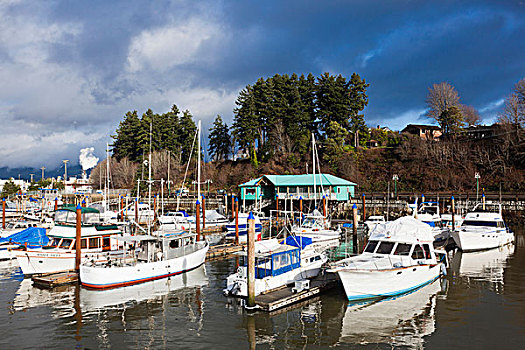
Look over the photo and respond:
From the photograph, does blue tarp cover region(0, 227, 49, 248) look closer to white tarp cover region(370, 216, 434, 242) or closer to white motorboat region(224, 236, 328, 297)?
white motorboat region(224, 236, 328, 297)

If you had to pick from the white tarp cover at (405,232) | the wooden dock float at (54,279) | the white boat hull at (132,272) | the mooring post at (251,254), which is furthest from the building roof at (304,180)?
the mooring post at (251,254)

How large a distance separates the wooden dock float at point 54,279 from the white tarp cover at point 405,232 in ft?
59.2

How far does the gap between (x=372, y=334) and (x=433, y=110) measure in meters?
84.9

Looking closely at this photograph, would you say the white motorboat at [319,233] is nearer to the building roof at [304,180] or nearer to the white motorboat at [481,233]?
the white motorboat at [481,233]

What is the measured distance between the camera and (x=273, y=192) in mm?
63656

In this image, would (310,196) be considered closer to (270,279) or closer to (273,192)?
(273,192)

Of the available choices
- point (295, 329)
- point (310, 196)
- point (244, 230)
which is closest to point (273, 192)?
point (310, 196)

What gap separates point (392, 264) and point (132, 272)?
48.3ft

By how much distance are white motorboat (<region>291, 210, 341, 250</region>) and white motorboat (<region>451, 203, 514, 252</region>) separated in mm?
11012

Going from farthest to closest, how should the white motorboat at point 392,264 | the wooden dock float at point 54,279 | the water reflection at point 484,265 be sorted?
the water reflection at point 484,265, the wooden dock float at point 54,279, the white motorboat at point 392,264

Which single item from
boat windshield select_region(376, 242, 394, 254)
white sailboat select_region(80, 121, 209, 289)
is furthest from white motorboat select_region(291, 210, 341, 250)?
boat windshield select_region(376, 242, 394, 254)

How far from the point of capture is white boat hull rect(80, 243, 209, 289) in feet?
66.8

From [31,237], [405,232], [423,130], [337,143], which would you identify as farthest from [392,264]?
[423,130]

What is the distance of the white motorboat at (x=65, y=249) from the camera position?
22.7 metres
